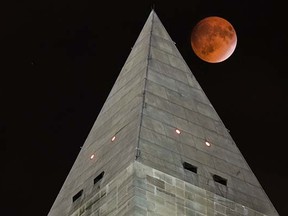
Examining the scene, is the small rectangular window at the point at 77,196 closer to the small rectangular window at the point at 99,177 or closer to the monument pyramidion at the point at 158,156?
the monument pyramidion at the point at 158,156

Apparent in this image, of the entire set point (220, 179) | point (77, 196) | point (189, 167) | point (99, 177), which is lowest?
point (99, 177)

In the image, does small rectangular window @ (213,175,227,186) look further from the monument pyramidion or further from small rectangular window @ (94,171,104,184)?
small rectangular window @ (94,171,104,184)

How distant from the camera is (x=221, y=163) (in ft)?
317

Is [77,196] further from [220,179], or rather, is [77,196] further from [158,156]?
[220,179]

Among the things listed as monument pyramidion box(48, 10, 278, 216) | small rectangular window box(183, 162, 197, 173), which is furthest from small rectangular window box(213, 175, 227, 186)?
small rectangular window box(183, 162, 197, 173)

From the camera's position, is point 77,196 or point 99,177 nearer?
point 99,177

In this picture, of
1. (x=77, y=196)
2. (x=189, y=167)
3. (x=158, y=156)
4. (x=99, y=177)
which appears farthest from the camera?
(x=77, y=196)

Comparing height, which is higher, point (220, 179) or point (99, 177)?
point (220, 179)

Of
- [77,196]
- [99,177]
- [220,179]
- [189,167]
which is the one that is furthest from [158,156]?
[77,196]

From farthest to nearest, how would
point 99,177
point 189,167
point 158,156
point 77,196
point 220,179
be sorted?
point 77,196, point 220,179, point 99,177, point 189,167, point 158,156

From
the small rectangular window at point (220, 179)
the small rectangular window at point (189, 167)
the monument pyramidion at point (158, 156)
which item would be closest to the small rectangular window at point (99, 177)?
the monument pyramidion at point (158, 156)

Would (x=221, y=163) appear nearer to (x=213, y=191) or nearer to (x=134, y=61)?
(x=213, y=191)

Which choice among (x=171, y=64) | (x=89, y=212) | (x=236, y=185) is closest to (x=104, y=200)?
(x=89, y=212)

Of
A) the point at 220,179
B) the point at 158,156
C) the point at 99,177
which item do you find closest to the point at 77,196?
the point at 99,177
